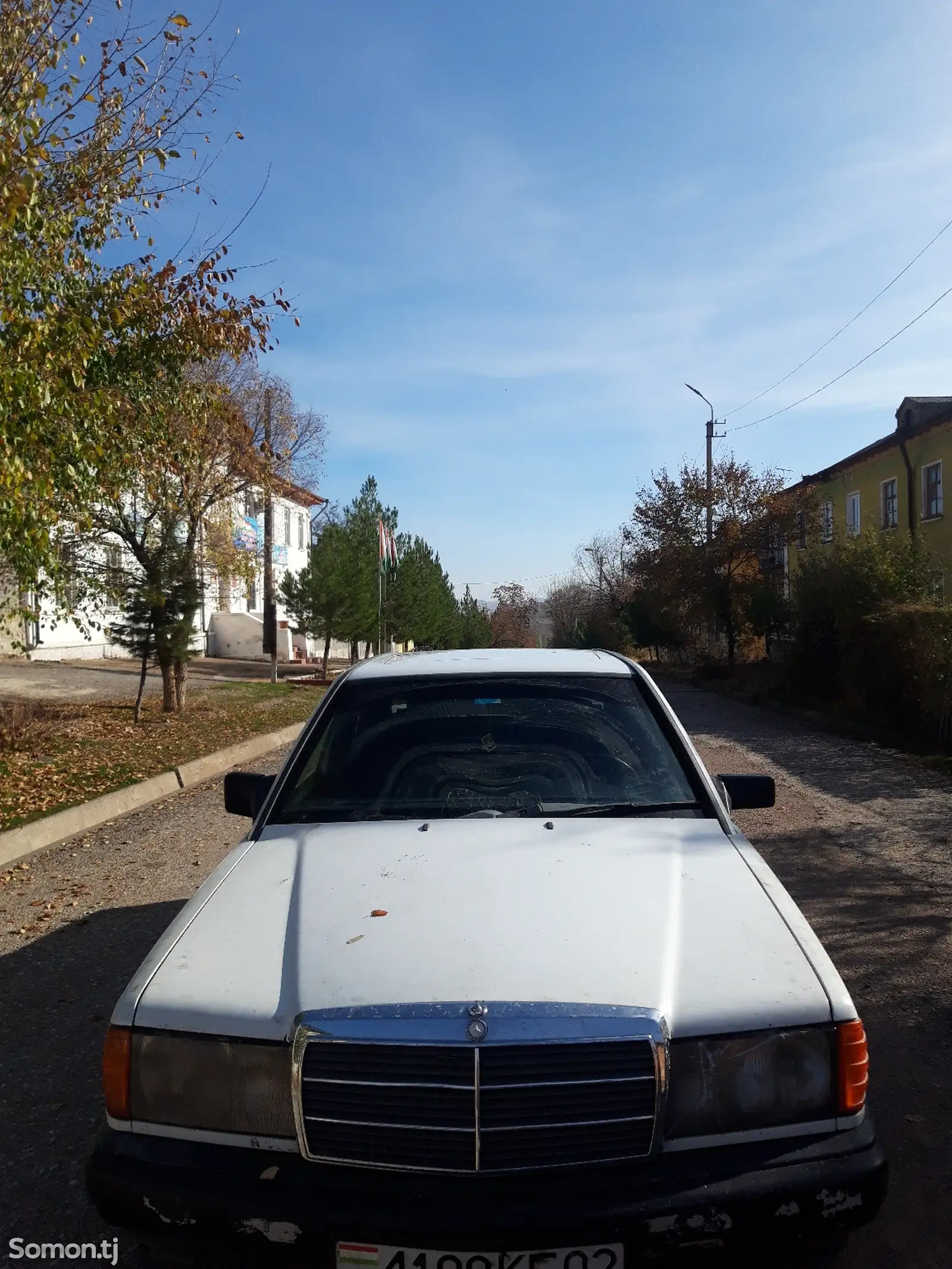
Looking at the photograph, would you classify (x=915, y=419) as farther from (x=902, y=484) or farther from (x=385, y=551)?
(x=385, y=551)

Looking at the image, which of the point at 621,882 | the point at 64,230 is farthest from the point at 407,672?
the point at 64,230

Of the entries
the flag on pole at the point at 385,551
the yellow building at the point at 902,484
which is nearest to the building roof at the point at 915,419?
the yellow building at the point at 902,484

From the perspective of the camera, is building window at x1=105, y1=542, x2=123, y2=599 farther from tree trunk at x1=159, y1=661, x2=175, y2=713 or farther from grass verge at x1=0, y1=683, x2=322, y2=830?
grass verge at x1=0, y1=683, x2=322, y2=830

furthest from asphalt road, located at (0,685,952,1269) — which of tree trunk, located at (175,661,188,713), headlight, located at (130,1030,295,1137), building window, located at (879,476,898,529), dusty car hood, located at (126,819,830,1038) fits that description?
building window, located at (879,476,898,529)

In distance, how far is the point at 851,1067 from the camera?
2.39m

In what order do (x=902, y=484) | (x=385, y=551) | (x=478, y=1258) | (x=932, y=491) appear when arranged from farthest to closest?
(x=385, y=551), (x=902, y=484), (x=932, y=491), (x=478, y=1258)

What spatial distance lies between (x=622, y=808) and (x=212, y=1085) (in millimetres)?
1724

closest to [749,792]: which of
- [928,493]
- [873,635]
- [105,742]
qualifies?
[105,742]

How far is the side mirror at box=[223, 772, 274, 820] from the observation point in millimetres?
4016

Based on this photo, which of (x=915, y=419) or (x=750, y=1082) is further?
(x=915, y=419)

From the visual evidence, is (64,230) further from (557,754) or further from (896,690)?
(896,690)

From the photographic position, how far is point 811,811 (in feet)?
31.1

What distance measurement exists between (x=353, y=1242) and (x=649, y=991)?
83cm

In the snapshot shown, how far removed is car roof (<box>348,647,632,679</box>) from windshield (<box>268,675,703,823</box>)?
46 mm
